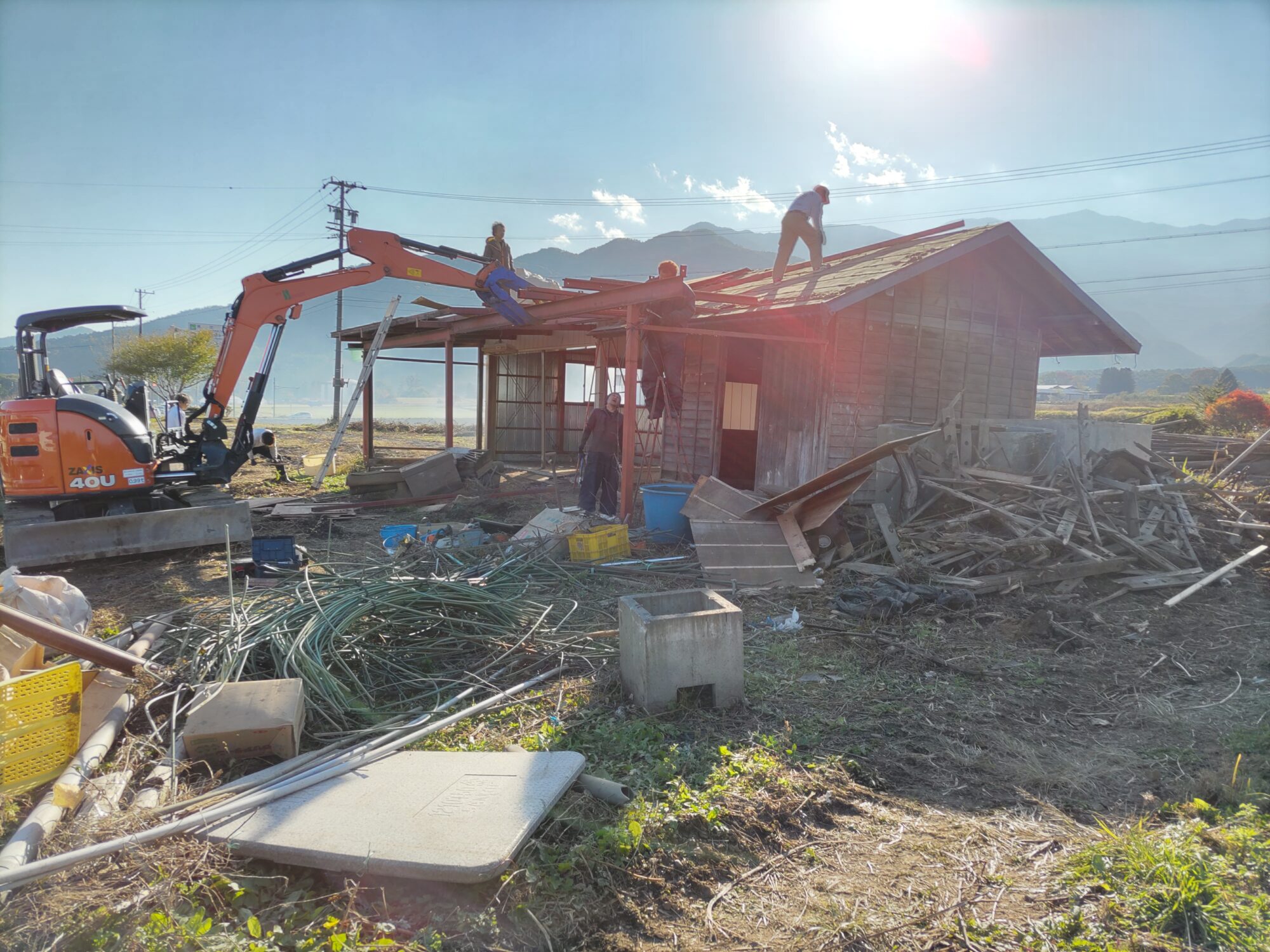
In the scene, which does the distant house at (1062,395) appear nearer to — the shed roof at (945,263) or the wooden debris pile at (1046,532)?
the shed roof at (945,263)

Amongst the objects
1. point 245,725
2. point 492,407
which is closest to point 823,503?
point 245,725

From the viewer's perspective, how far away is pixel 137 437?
7648 mm

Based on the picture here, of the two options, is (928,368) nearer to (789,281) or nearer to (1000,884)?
(789,281)

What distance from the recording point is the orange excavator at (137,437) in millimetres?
7160

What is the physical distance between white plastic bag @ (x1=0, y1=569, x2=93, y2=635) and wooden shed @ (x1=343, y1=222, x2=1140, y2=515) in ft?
18.8

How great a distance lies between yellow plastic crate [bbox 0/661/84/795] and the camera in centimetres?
293

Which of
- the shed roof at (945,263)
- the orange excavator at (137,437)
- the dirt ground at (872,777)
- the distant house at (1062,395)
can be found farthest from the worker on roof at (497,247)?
the distant house at (1062,395)

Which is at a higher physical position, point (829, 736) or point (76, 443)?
point (76, 443)

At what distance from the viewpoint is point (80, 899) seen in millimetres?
2443

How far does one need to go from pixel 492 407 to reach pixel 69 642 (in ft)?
43.9

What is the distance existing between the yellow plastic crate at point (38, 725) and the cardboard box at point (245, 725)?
481mm

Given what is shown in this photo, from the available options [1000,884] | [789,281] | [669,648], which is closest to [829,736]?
[669,648]

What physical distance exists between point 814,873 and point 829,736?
1.27m

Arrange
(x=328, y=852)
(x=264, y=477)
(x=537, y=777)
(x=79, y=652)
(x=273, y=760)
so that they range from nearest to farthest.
Answer: (x=328, y=852) < (x=537, y=777) < (x=273, y=760) < (x=79, y=652) < (x=264, y=477)
